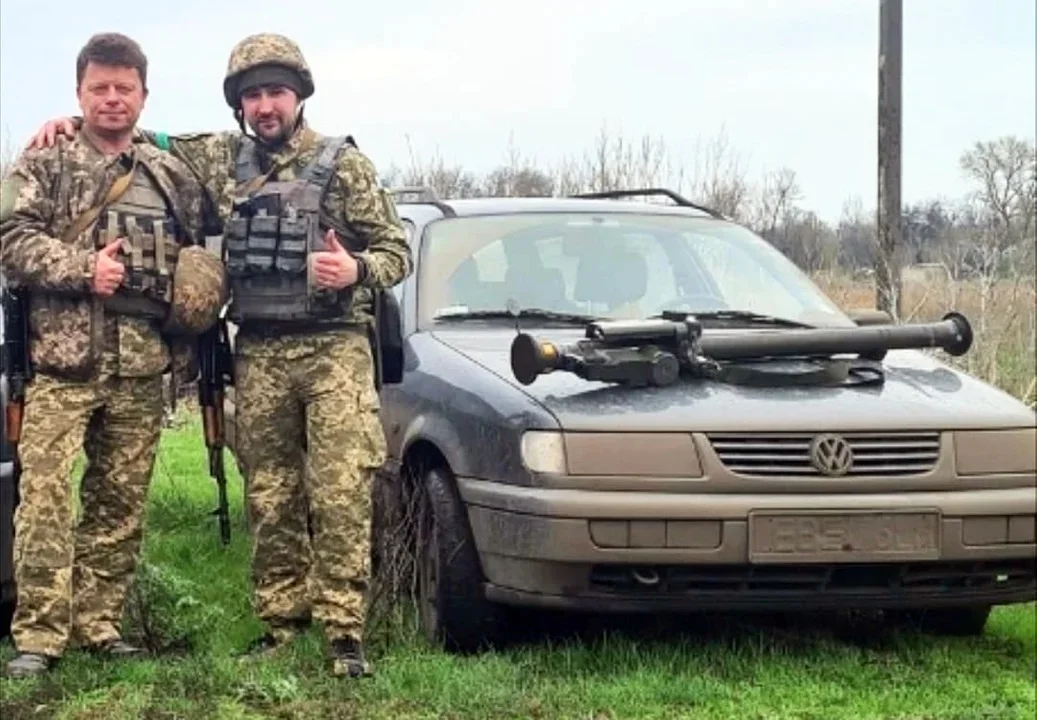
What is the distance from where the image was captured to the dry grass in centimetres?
944

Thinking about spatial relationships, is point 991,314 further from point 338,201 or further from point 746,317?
point 338,201

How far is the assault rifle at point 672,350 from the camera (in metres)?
4.28

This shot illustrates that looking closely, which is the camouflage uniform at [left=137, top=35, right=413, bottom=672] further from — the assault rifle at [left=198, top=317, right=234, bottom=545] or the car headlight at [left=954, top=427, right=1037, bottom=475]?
the car headlight at [left=954, top=427, right=1037, bottom=475]

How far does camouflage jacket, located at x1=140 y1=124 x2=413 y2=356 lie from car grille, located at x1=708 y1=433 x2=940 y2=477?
3.68 ft

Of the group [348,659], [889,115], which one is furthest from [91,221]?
[889,115]

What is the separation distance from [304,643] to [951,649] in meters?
2.05

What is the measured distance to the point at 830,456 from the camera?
417cm

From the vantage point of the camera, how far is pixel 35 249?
4160 millimetres

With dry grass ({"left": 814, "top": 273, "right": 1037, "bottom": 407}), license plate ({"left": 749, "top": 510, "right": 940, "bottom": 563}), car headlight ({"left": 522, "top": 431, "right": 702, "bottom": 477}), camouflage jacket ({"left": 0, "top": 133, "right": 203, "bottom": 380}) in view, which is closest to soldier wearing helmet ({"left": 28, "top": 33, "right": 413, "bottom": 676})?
camouflage jacket ({"left": 0, "top": 133, "right": 203, "bottom": 380})

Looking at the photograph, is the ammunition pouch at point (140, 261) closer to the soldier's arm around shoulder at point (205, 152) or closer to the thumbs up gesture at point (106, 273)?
the thumbs up gesture at point (106, 273)

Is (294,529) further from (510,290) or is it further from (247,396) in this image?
(510,290)

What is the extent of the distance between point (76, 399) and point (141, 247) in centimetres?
48

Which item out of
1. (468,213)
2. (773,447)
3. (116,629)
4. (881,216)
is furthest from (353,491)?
(881,216)

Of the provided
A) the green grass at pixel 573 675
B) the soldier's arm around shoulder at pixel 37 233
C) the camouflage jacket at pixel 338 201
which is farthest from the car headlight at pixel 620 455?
the soldier's arm around shoulder at pixel 37 233
